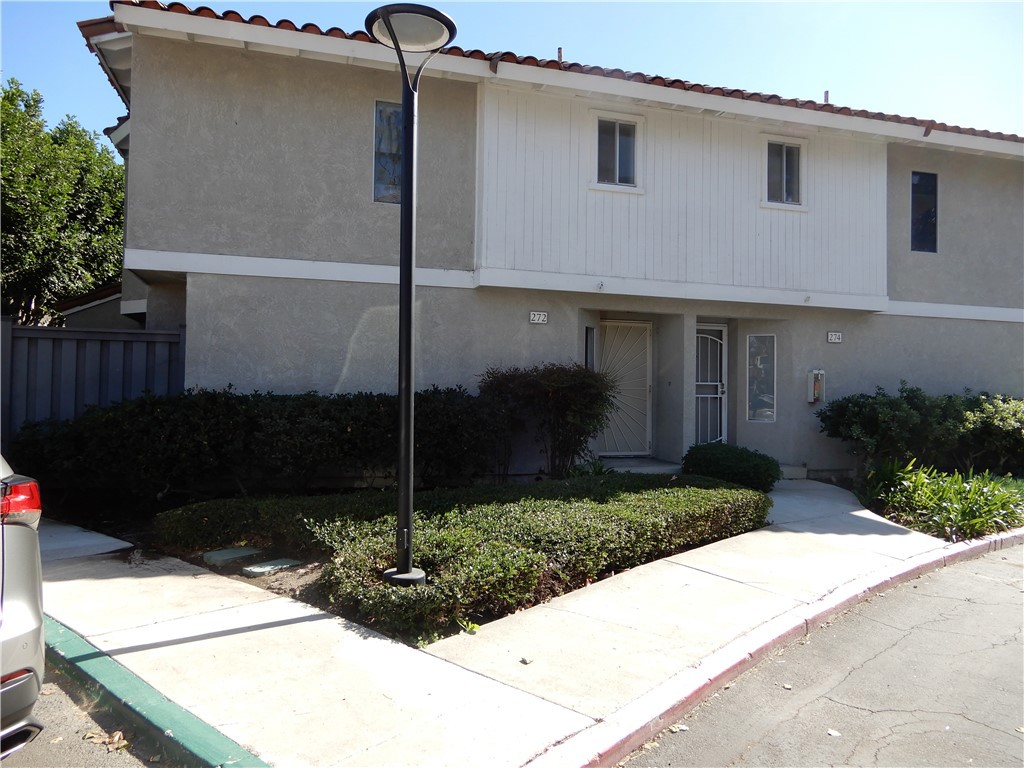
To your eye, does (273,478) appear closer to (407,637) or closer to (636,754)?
(407,637)

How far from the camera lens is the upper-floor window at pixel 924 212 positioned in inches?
477

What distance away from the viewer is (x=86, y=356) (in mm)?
9031

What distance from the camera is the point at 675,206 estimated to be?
34.4 feet

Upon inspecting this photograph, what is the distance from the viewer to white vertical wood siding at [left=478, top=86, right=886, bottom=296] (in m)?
9.70

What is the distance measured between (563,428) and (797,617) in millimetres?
4521

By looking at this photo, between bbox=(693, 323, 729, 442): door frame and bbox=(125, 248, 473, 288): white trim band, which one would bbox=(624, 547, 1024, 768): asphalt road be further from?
bbox=(693, 323, 729, 442): door frame

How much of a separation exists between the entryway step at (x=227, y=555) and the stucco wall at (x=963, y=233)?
34.1 feet

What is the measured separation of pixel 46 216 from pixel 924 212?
51.7 feet

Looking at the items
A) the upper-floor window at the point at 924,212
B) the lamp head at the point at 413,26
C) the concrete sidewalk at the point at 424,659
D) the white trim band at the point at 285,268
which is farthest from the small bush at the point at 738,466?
the lamp head at the point at 413,26

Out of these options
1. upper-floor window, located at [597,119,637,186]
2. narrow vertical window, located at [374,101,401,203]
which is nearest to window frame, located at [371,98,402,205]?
narrow vertical window, located at [374,101,401,203]

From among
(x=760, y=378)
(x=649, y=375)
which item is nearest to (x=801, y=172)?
(x=760, y=378)

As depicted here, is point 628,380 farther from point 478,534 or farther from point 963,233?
point 478,534

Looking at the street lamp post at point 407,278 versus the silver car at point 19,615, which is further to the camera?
the street lamp post at point 407,278

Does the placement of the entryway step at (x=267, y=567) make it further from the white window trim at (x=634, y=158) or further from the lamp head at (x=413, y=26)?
the white window trim at (x=634, y=158)
